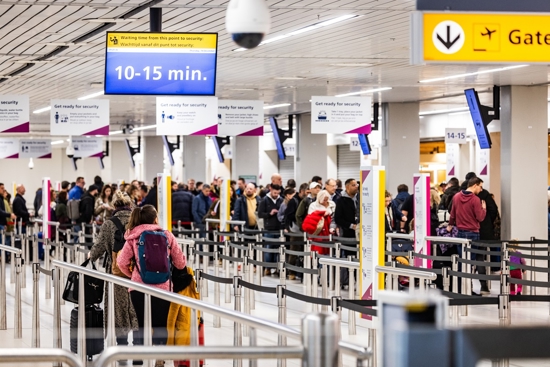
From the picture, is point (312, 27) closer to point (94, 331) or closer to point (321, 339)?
point (94, 331)

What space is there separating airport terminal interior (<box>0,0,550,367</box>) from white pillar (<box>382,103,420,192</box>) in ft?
0.18

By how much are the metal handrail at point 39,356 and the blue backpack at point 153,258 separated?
14.1ft

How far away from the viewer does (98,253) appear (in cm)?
837

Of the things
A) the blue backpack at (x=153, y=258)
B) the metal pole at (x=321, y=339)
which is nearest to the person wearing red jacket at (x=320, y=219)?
the blue backpack at (x=153, y=258)

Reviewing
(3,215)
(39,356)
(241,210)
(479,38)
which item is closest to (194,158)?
(3,215)

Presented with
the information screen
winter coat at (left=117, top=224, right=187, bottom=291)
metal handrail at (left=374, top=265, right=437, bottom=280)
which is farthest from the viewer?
the information screen

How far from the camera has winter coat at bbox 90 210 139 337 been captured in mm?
7832

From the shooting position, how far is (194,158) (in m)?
32.2

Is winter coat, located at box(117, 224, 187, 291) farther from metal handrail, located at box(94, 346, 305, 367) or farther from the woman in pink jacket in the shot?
metal handrail, located at box(94, 346, 305, 367)

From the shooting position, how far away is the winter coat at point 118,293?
783cm

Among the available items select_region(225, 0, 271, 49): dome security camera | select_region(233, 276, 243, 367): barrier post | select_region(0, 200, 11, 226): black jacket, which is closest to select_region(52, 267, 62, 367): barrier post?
select_region(233, 276, 243, 367): barrier post

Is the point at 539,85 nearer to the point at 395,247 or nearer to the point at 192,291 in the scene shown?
the point at 395,247

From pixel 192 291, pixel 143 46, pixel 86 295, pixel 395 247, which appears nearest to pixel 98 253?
pixel 86 295

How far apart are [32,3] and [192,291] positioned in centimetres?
430
